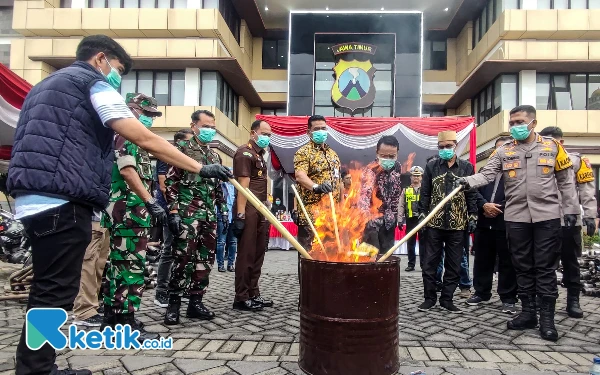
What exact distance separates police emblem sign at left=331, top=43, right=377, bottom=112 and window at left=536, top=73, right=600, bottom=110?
751cm

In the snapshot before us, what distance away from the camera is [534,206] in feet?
13.4

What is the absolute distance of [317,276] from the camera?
265 cm

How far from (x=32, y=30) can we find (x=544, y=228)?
69.2 ft

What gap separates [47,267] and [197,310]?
2128 mm

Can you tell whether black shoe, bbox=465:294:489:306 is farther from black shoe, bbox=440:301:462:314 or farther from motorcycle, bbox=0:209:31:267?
motorcycle, bbox=0:209:31:267

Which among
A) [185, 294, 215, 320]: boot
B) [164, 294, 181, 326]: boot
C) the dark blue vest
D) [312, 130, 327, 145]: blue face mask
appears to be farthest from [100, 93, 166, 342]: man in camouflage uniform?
[312, 130, 327, 145]: blue face mask

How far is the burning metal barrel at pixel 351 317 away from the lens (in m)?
2.56

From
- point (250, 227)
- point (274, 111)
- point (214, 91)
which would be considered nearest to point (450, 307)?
point (250, 227)

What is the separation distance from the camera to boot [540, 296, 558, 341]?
3732mm

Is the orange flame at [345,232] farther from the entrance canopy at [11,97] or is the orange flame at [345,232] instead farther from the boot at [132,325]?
the entrance canopy at [11,97]

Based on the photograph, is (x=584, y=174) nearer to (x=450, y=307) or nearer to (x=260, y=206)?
(x=450, y=307)

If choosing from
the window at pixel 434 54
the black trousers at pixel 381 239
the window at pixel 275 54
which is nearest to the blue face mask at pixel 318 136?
the black trousers at pixel 381 239

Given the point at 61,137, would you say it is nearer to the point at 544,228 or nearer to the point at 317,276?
the point at 317,276

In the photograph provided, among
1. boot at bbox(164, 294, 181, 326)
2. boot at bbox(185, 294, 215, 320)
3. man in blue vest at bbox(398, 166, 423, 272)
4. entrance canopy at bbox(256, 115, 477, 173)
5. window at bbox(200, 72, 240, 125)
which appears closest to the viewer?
boot at bbox(164, 294, 181, 326)
